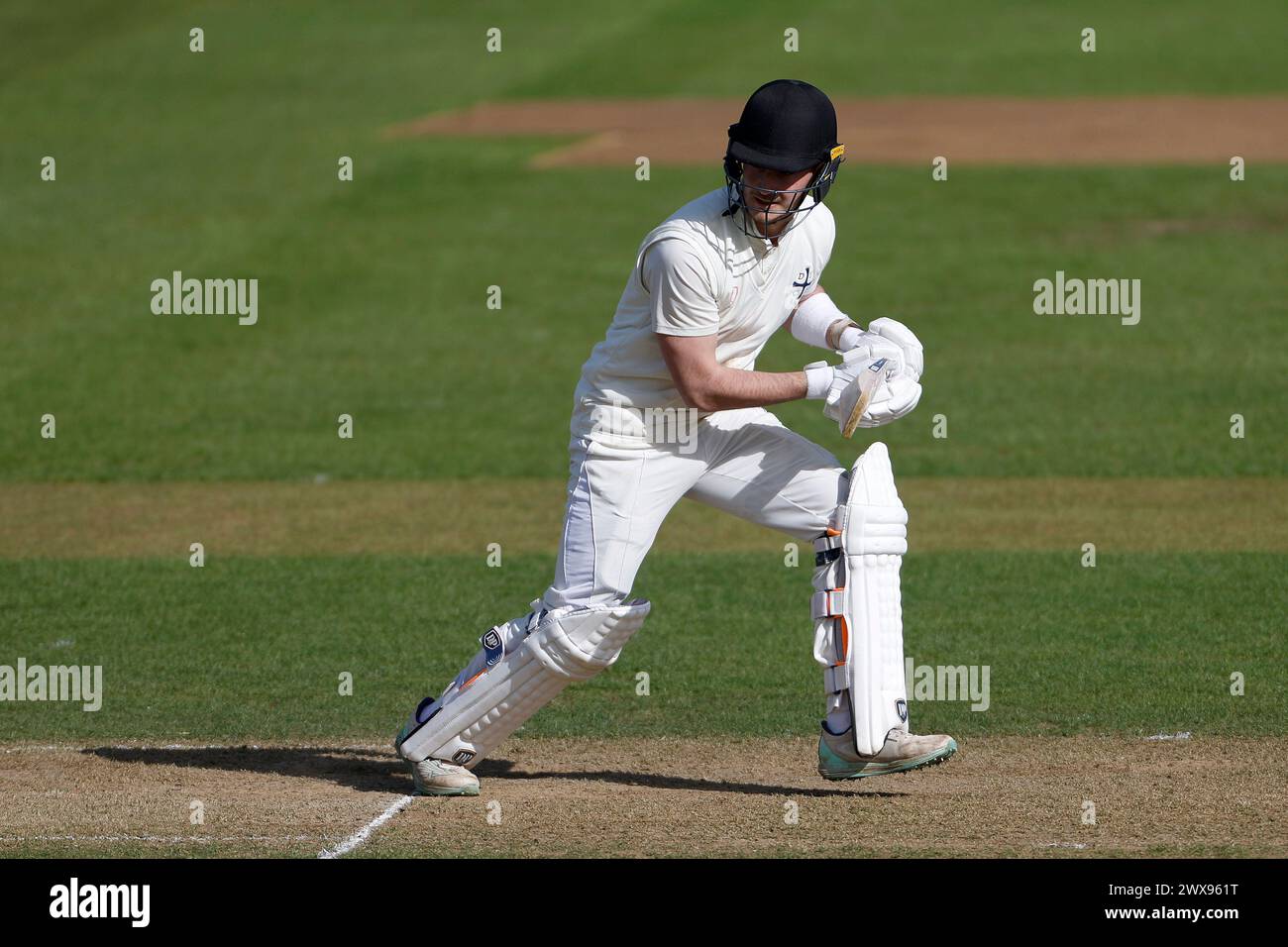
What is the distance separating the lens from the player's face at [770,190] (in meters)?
6.67

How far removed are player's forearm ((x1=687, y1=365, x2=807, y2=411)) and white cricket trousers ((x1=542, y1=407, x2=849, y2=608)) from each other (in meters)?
0.34

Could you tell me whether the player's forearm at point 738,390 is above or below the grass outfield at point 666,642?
above

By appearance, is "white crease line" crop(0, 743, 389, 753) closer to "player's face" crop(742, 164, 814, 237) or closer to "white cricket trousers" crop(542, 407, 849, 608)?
"white cricket trousers" crop(542, 407, 849, 608)

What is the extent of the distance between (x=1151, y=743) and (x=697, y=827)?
2281mm

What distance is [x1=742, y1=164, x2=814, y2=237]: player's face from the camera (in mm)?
6672

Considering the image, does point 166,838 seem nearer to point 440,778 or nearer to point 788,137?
point 440,778

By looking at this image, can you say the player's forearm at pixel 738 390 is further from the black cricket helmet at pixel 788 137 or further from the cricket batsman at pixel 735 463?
the black cricket helmet at pixel 788 137

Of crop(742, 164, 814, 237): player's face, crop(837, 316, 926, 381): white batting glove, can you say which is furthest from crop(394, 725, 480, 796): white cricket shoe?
crop(742, 164, 814, 237): player's face

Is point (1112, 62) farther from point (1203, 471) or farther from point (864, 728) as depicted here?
point (864, 728)

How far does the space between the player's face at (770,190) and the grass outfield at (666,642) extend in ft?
8.41

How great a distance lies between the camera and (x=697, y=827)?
6625 mm

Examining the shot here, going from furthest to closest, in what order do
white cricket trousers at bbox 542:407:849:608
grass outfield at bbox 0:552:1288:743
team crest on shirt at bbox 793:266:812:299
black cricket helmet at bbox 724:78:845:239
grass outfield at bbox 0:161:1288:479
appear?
grass outfield at bbox 0:161:1288:479
grass outfield at bbox 0:552:1288:743
team crest on shirt at bbox 793:266:812:299
white cricket trousers at bbox 542:407:849:608
black cricket helmet at bbox 724:78:845:239

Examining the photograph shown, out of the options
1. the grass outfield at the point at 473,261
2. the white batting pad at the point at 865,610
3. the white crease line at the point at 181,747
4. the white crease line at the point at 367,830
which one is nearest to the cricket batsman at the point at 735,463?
the white batting pad at the point at 865,610
